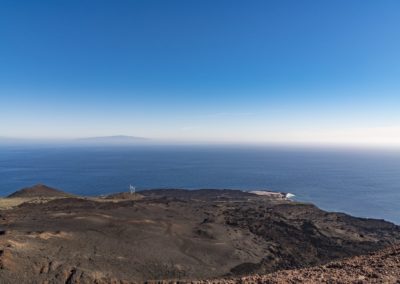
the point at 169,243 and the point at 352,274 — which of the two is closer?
the point at 352,274

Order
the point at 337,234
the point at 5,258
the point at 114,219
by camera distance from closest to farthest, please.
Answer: the point at 5,258
the point at 114,219
the point at 337,234

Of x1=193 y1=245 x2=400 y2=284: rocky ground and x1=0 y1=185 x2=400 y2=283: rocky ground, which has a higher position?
x1=193 y1=245 x2=400 y2=284: rocky ground

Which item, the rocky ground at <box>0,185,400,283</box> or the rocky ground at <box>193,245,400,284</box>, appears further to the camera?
the rocky ground at <box>0,185,400,283</box>

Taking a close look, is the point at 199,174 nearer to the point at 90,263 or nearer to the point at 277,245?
the point at 277,245

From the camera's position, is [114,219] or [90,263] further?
[114,219]

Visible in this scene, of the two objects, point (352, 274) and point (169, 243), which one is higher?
point (352, 274)

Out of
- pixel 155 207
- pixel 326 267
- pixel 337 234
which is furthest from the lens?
pixel 155 207

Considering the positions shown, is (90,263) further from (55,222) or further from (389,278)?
(389,278)

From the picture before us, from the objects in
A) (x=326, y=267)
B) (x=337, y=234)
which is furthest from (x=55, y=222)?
(x=337, y=234)

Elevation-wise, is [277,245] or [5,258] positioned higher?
[5,258]
